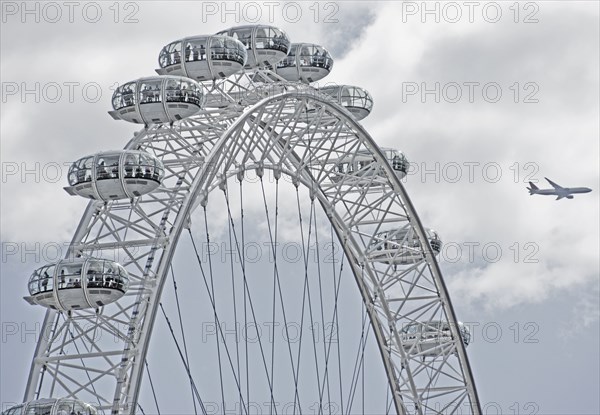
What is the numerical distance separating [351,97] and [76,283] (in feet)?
65.6

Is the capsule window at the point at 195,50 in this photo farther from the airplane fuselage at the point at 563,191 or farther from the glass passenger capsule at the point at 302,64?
the airplane fuselage at the point at 563,191

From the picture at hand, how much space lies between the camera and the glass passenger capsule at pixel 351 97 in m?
65.6

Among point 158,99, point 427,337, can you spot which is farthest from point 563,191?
point 158,99

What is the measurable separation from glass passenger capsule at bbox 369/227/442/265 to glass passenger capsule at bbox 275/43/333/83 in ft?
25.0

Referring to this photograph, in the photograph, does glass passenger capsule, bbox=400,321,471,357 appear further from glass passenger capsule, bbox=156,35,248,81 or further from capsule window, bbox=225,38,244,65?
capsule window, bbox=225,38,244,65

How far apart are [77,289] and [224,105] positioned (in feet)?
36.3

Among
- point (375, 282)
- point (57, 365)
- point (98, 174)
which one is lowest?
point (57, 365)

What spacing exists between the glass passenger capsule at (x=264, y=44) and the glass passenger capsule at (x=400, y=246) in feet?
34.6

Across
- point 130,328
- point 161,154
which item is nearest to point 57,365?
point 130,328

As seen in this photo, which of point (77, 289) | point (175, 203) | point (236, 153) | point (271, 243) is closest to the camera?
point (77, 289)

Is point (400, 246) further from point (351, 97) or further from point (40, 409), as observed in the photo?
point (40, 409)

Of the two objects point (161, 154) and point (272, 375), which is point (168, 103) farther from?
point (272, 375)

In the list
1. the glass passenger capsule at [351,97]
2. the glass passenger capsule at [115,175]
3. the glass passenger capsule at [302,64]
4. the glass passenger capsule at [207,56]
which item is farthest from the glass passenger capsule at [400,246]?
the glass passenger capsule at [115,175]

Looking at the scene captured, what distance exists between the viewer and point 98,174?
5038 centimetres
